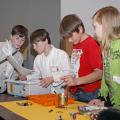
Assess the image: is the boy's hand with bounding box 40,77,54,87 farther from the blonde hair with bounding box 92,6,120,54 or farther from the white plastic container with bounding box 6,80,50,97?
the blonde hair with bounding box 92,6,120,54

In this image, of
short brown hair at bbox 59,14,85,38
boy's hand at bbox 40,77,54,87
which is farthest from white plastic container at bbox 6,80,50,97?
short brown hair at bbox 59,14,85,38

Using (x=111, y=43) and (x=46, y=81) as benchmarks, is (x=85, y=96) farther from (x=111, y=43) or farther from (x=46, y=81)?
(x=111, y=43)

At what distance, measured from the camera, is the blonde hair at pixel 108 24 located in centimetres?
149

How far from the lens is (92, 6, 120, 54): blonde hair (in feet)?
4.89

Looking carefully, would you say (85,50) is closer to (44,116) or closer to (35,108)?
(35,108)

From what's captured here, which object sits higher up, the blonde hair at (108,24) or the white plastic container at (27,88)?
the blonde hair at (108,24)

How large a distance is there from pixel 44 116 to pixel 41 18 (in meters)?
1.68

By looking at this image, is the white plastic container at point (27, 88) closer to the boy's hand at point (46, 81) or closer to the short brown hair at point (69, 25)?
the boy's hand at point (46, 81)

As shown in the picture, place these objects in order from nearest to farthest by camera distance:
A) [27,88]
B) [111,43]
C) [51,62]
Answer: [111,43] → [27,88] → [51,62]

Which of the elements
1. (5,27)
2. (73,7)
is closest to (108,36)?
(73,7)

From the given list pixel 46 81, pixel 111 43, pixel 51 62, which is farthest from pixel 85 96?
pixel 111 43

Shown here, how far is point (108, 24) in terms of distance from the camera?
4.91ft

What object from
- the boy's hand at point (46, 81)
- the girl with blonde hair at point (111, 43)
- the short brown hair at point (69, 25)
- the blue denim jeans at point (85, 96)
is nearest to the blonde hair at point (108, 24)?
the girl with blonde hair at point (111, 43)

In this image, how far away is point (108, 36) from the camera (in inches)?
58.5
